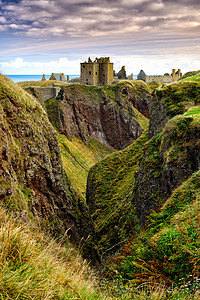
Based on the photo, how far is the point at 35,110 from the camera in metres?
18.6

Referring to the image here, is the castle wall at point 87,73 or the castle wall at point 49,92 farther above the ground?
the castle wall at point 87,73

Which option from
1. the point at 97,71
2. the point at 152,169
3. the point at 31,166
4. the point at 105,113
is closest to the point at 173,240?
the point at 152,169

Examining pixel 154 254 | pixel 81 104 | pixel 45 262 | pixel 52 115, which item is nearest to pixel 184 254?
pixel 154 254

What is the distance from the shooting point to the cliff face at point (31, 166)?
1307 centimetres

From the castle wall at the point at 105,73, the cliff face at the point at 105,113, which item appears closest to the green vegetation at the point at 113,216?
the cliff face at the point at 105,113

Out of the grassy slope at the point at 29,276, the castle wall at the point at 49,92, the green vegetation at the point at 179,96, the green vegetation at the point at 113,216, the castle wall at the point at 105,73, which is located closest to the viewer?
the grassy slope at the point at 29,276

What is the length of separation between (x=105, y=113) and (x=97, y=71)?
13.4 meters

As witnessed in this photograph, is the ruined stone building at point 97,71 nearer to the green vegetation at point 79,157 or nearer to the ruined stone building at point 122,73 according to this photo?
the ruined stone building at point 122,73

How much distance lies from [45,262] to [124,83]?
255ft

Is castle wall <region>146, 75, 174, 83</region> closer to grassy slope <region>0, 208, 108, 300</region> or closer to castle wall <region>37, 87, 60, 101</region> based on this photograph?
castle wall <region>37, 87, 60, 101</region>

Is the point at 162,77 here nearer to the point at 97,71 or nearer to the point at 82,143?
the point at 97,71

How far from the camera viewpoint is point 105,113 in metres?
73.4

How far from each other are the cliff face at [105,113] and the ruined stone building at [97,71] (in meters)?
3.86

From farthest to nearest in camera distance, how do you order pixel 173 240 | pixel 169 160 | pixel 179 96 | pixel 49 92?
pixel 49 92
pixel 179 96
pixel 169 160
pixel 173 240
